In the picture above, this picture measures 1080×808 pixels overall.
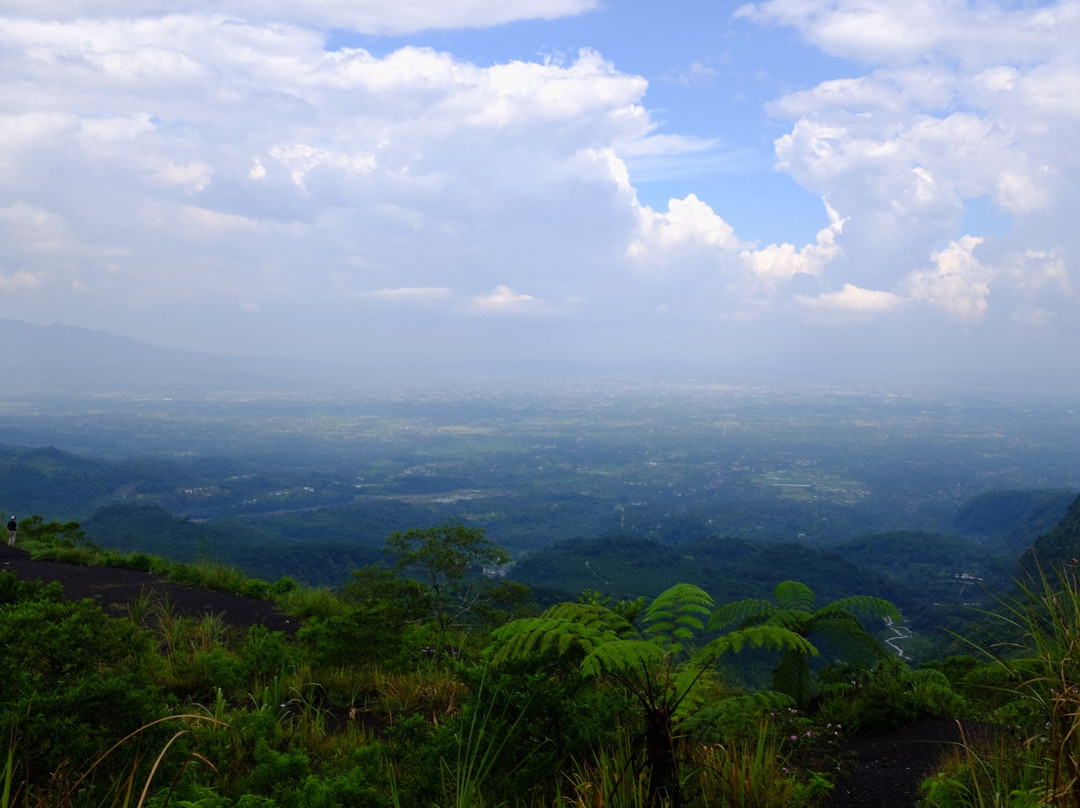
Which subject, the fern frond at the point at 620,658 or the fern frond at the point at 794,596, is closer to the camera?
the fern frond at the point at 620,658

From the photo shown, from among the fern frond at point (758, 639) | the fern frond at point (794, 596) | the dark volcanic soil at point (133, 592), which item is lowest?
the dark volcanic soil at point (133, 592)

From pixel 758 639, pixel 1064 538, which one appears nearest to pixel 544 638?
pixel 758 639

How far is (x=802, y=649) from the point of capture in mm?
5664

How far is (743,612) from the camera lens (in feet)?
23.5

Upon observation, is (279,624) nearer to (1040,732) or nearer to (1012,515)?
(1040,732)

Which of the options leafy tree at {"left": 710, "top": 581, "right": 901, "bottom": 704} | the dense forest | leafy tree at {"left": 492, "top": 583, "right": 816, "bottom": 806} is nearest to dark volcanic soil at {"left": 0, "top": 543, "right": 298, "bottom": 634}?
the dense forest

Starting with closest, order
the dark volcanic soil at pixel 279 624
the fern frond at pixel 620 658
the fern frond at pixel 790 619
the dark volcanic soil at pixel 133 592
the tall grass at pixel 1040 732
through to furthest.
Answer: the tall grass at pixel 1040 732 < the fern frond at pixel 620 658 < the dark volcanic soil at pixel 279 624 < the fern frond at pixel 790 619 < the dark volcanic soil at pixel 133 592

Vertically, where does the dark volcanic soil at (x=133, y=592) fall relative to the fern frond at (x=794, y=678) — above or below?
below

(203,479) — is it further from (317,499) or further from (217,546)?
(217,546)

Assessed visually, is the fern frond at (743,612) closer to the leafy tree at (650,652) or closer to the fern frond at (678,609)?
the leafy tree at (650,652)

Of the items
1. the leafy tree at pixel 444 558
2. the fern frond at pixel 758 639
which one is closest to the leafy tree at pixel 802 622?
the fern frond at pixel 758 639

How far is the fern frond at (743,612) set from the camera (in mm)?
6863

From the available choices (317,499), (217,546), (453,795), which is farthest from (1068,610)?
(317,499)

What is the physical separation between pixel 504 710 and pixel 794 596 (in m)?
5.19
